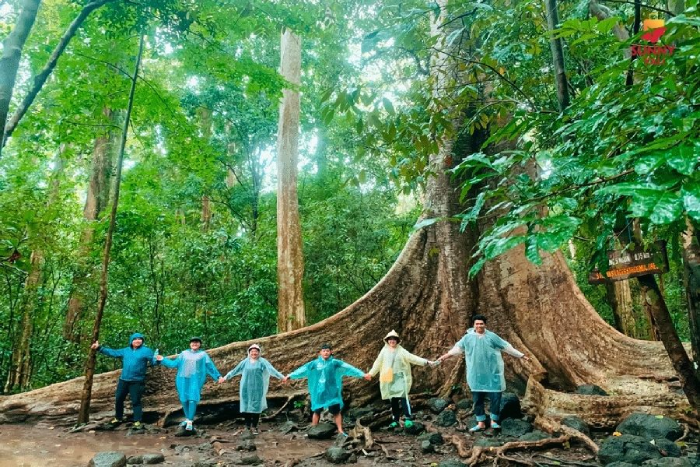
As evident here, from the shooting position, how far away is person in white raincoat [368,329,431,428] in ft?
19.9

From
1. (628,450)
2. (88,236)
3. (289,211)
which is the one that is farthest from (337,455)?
(88,236)

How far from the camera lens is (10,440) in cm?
563

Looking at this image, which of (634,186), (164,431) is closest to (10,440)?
(164,431)

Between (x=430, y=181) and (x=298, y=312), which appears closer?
(x=430, y=181)

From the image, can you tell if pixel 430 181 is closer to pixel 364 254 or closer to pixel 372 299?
pixel 372 299

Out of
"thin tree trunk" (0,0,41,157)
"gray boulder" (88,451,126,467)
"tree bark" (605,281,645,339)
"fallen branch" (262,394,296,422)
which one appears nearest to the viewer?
"thin tree trunk" (0,0,41,157)

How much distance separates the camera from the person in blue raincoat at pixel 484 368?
18.2 feet

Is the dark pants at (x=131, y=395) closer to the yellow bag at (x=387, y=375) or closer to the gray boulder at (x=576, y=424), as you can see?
the yellow bag at (x=387, y=375)

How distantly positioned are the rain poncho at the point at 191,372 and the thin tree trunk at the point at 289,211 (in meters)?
2.95

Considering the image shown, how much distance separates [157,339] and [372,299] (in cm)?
476

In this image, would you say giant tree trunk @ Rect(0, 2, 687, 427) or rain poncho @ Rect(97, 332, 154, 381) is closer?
giant tree trunk @ Rect(0, 2, 687, 427)

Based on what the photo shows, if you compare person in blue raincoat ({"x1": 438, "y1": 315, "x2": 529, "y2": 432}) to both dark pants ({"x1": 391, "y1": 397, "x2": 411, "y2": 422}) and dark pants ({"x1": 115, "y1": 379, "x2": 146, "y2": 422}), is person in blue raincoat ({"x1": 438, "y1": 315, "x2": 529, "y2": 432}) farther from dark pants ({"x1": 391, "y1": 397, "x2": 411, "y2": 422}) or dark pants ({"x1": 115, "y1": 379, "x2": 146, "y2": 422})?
dark pants ({"x1": 115, "y1": 379, "x2": 146, "y2": 422})

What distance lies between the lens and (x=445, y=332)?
281 inches

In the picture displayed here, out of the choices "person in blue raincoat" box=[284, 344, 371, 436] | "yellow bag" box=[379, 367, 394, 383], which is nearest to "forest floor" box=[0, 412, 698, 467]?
"person in blue raincoat" box=[284, 344, 371, 436]
